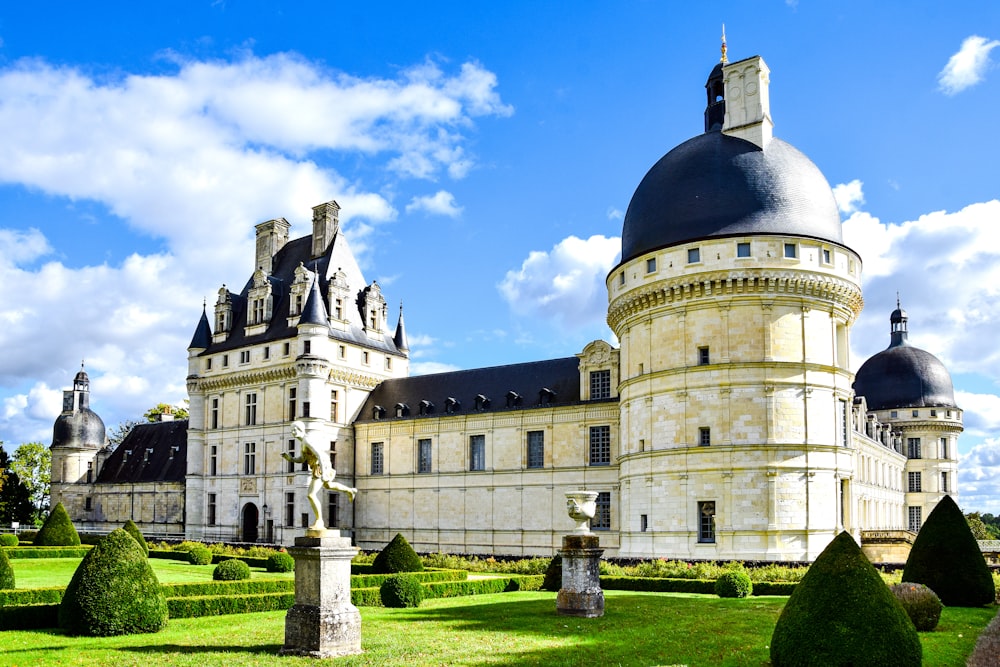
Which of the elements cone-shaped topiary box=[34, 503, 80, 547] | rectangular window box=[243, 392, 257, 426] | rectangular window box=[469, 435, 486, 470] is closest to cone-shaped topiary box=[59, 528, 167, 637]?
cone-shaped topiary box=[34, 503, 80, 547]

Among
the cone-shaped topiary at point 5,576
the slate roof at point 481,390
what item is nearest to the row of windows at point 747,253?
the slate roof at point 481,390

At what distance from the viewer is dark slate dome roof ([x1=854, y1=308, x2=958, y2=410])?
220 ft

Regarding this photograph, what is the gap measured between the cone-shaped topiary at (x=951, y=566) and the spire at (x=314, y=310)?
33544 mm

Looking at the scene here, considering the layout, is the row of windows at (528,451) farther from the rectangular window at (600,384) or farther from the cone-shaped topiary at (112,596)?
the cone-shaped topiary at (112,596)

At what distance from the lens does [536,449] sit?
145ft

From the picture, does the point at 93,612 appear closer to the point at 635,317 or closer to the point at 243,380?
the point at 635,317

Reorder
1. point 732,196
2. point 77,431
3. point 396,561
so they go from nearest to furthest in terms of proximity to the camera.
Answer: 1. point 396,561
2. point 732,196
3. point 77,431

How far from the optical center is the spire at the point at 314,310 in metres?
49.8

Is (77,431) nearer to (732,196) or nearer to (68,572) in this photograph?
(68,572)

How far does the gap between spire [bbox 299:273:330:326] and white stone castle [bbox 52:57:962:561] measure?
0.20 m

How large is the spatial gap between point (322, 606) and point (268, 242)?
45.1 meters

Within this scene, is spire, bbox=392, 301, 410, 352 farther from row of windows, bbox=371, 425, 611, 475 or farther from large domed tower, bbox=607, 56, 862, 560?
large domed tower, bbox=607, 56, 862, 560

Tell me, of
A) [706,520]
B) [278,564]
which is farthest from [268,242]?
[706,520]

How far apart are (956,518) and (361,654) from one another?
1685 centimetres
